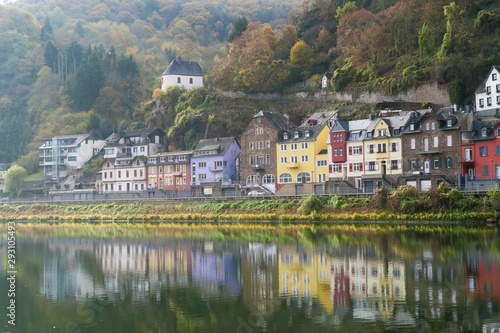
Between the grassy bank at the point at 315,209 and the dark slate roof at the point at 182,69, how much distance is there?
34640 millimetres

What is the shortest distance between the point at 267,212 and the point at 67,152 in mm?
57859

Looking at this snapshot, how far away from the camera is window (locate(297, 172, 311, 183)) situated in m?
72.6

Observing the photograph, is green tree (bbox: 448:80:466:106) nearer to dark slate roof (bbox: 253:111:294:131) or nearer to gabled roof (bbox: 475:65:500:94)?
gabled roof (bbox: 475:65:500:94)

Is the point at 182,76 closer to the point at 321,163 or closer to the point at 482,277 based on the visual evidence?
the point at 321,163

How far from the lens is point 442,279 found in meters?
26.5

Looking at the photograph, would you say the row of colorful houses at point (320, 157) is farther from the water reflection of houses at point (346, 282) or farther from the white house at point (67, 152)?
the water reflection of houses at point (346, 282)

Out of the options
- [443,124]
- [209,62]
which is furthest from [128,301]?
[209,62]

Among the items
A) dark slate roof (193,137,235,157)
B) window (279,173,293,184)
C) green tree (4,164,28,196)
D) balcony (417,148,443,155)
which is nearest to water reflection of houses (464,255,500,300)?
balcony (417,148,443,155)

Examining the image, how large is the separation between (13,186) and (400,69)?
67.2 metres

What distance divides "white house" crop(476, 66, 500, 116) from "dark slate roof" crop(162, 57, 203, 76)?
58035 mm

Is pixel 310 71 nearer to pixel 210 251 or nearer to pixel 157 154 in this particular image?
pixel 157 154

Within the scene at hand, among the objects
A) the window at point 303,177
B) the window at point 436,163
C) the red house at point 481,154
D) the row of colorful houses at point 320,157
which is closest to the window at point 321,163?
the row of colorful houses at point 320,157

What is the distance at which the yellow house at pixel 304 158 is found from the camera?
7119 centimetres

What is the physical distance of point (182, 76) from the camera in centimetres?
10912
